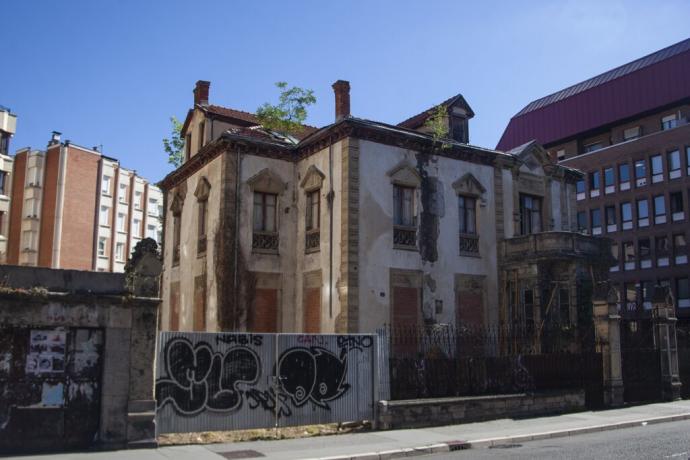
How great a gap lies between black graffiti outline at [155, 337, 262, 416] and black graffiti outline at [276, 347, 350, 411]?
735 mm

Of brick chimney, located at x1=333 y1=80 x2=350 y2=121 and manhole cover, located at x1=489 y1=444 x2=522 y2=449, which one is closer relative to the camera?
manhole cover, located at x1=489 y1=444 x2=522 y2=449

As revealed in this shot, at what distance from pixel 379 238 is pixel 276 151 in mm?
5941

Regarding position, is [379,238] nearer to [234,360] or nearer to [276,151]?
[276,151]

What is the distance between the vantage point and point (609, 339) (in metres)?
20.2

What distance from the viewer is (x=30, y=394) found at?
11992 mm

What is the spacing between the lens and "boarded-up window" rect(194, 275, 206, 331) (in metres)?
26.0

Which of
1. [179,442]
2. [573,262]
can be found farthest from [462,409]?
[573,262]

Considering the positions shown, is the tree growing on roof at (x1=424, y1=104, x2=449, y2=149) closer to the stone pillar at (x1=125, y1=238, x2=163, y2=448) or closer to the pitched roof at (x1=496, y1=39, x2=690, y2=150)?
the stone pillar at (x1=125, y1=238, x2=163, y2=448)

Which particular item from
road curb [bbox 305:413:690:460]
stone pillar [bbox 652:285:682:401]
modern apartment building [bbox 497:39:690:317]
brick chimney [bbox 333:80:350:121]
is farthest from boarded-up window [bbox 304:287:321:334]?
modern apartment building [bbox 497:39:690:317]

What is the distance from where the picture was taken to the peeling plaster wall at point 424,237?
23.5 metres

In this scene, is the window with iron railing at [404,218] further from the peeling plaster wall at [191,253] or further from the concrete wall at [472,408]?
the concrete wall at [472,408]

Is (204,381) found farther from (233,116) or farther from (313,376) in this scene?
(233,116)

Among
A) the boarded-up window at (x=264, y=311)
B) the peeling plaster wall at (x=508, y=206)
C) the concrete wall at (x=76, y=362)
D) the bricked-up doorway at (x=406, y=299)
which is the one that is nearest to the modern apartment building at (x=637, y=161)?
the peeling plaster wall at (x=508, y=206)

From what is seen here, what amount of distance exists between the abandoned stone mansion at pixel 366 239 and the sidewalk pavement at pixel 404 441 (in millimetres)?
7708
